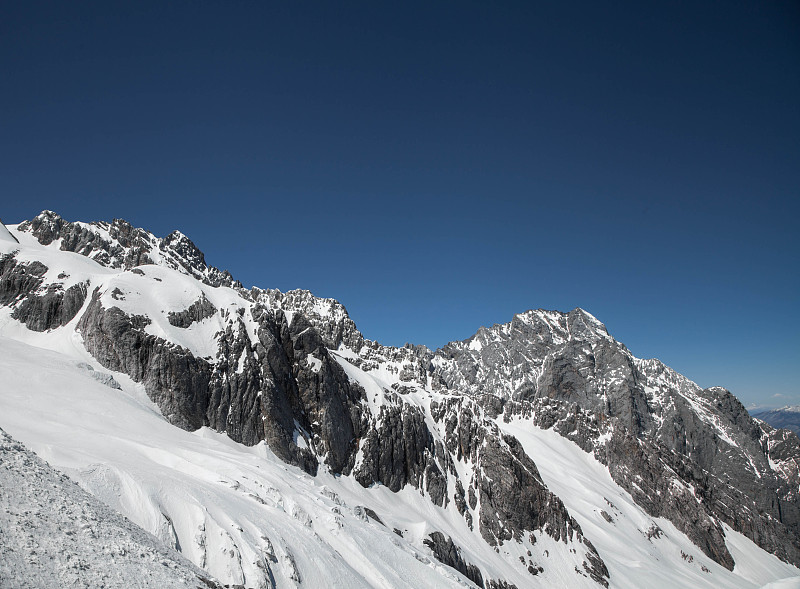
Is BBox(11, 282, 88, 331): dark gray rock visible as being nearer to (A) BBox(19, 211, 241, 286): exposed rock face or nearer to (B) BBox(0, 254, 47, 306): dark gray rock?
(B) BBox(0, 254, 47, 306): dark gray rock

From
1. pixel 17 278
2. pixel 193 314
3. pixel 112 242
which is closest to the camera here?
pixel 193 314

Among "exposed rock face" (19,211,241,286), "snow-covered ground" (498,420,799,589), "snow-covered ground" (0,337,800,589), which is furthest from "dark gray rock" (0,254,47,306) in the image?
"snow-covered ground" (498,420,799,589)

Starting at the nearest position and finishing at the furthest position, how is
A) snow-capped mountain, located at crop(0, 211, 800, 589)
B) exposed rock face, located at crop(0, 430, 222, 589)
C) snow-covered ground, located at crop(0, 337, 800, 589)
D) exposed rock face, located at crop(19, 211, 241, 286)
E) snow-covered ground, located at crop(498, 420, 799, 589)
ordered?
1. exposed rock face, located at crop(0, 430, 222, 589)
2. snow-covered ground, located at crop(0, 337, 800, 589)
3. snow-capped mountain, located at crop(0, 211, 800, 589)
4. snow-covered ground, located at crop(498, 420, 799, 589)
5. exposed rock face, located at crop(19, 211, 241, 286)

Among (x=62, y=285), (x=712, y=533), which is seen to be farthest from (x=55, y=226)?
(x=712, y=533)

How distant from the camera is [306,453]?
2731 inches

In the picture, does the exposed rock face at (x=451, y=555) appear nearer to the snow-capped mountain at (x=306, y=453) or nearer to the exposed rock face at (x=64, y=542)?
the snow-capped mountain at (x=306, y=453)

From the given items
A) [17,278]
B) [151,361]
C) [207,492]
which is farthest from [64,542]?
[17,278]

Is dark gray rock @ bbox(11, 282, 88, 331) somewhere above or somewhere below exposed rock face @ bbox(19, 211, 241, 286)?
below

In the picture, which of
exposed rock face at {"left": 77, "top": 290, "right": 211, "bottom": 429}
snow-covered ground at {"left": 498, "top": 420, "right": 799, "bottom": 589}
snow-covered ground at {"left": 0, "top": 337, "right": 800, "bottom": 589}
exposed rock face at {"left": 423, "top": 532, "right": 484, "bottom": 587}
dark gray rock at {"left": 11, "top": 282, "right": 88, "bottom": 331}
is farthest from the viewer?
snow-covered ground at {"left": 498, "top": 420, "right": 799, "bottom": 589}

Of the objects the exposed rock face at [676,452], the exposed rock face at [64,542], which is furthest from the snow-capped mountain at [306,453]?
the exposed rock face at [64,542]

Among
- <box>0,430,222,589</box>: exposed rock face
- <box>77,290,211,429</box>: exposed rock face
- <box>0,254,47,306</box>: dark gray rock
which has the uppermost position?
<box>0,254,47,306</box>: dark gray rock

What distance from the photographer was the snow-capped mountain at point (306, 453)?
33594 mm

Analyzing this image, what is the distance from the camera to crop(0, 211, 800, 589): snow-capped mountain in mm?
33594

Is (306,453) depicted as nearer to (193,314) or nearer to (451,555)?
(451,555)
